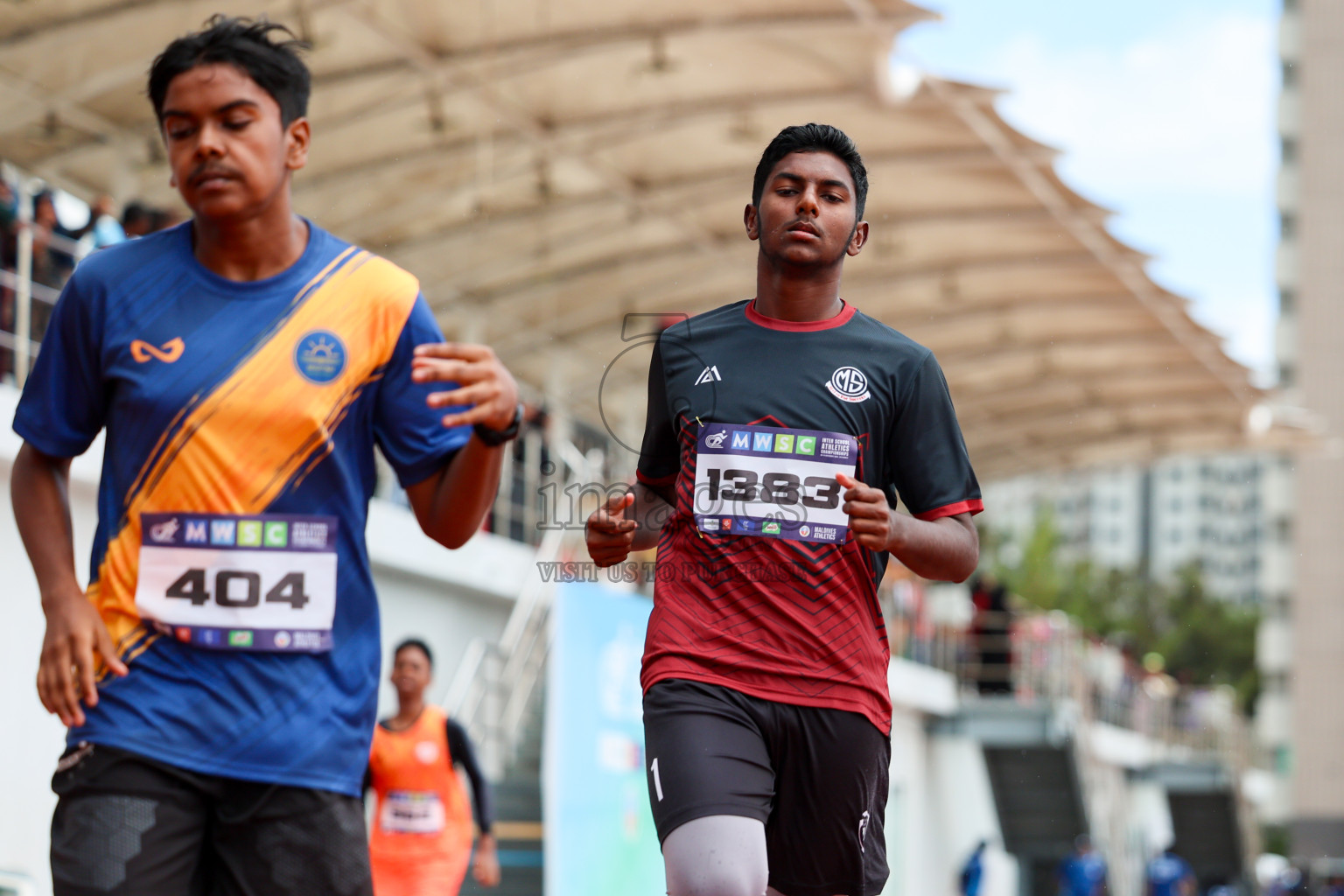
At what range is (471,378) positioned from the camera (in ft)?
9.39

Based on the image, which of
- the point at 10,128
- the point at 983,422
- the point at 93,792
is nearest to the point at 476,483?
the point at 93,792

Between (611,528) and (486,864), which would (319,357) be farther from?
(486,864)

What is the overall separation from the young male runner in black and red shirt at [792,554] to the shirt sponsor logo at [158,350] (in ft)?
3.36

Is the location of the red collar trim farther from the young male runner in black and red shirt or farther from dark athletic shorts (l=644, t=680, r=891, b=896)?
dark athletic shorts (l=644, t=680, r=891, b=896)

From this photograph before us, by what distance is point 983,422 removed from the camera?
2453 centimetres

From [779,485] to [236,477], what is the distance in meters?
1.25

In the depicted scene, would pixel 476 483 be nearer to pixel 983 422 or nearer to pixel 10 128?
pixel 10 128

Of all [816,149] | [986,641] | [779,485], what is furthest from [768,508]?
[986,641]

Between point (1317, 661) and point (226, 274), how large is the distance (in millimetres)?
59513

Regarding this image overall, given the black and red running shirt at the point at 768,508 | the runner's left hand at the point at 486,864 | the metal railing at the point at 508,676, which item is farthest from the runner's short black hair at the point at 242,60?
the metal railing at the point at 508,676

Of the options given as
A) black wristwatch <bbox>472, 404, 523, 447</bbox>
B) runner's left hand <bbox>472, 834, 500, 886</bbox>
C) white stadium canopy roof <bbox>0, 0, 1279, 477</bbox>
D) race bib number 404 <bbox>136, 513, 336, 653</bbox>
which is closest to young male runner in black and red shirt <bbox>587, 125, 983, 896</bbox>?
black wristwatch <bbox>472, 404, 523, 447</bbox>

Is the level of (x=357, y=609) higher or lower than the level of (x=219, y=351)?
lower

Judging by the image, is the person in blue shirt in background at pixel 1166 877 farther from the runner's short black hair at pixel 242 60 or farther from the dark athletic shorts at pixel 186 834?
the runner's short black hair at pixel 242 60

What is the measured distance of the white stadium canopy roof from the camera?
15047 mm
